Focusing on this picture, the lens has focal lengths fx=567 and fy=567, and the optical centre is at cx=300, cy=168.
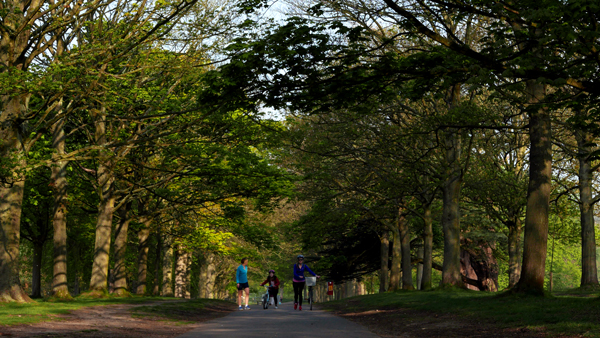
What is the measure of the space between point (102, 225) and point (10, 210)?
650cm

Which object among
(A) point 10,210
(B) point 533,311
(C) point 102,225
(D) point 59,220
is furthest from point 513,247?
(A) point 10,210

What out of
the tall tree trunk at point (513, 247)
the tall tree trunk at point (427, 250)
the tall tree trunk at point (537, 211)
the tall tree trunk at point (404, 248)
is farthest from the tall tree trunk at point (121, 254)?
the tall tree trunk at point (513, 247)

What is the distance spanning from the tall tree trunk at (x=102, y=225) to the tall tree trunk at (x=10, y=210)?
5578 mm

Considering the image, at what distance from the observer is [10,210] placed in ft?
54.3

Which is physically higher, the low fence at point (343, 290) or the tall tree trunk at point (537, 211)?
the tall tree trunk at point (537, 211)

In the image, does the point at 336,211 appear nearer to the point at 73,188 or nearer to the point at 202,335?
the point at 73,188

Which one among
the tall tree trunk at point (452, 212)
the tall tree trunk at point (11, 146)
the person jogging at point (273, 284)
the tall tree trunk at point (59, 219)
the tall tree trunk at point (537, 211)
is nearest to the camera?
the tall tree trunk at point (537, 211)

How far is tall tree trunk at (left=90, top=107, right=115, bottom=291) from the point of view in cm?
2250

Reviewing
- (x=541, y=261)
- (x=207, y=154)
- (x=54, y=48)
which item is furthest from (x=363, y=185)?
(x=54, y=48)

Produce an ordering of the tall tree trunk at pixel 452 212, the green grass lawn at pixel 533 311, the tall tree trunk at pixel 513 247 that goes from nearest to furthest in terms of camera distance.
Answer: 1. the green grass lawn at pixel 533 311
2. the tall tree trunk at pixel 452 212
3. the tall tree trunk at pixel 513 247

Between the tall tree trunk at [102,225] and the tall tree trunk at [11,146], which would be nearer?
the tall tree trunk at [11,146]

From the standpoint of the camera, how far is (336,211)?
96.9ft

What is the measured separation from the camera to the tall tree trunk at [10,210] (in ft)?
52.5

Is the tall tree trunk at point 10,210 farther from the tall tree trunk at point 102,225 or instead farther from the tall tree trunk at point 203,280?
the tall tree trunk at point 203,280
